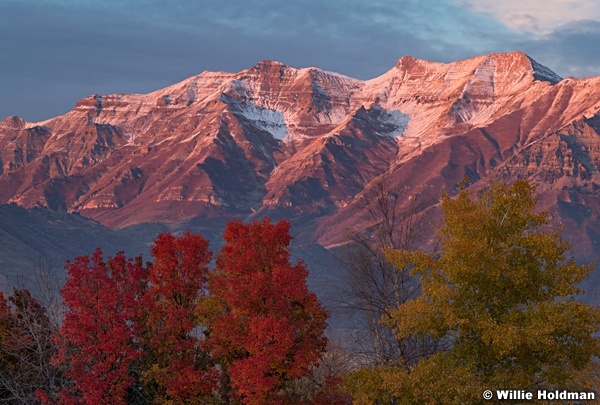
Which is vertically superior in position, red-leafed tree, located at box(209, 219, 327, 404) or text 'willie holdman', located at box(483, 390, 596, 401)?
red-leafed tree, located at box(209, 219, 327, 404)

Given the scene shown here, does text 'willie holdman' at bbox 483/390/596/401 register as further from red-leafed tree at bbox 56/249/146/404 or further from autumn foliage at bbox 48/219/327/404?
red-leafed tree at bbox 56/249/146/404

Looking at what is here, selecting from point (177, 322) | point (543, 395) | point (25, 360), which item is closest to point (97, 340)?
point (25, 360)

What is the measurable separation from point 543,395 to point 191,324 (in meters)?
23.6

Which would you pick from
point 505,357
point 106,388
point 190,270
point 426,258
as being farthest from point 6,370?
point 505,357

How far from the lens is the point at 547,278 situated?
43875 millimetres

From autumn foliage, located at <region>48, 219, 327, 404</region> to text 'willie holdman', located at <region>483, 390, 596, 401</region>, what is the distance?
16215 mm

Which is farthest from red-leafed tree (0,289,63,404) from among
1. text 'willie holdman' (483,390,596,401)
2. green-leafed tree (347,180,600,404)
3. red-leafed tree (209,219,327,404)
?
text 'willie holdman' (483,390,596,401)

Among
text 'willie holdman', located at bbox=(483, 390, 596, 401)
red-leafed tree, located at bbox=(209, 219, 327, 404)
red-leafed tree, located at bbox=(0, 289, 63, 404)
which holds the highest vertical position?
red-leafed tree, located at bbox=(209, 219, 327, 404)

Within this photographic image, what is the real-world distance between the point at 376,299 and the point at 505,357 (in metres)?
13.3

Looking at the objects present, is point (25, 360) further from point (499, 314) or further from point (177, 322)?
point (499, 314)

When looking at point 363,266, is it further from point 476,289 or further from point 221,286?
point 476,289

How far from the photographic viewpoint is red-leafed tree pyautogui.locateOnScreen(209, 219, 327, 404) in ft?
179

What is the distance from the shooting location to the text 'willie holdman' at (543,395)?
137 ft

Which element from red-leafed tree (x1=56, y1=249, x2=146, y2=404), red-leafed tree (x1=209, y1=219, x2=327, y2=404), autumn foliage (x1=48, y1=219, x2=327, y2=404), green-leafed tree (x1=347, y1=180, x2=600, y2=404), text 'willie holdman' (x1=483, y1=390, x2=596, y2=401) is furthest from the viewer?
red-leafed tree (x1=209, y1=219, x2=327, y2=404)
